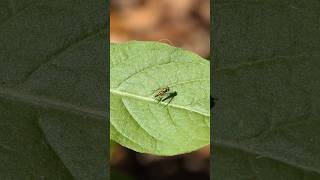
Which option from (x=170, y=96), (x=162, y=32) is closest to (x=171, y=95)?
(x=170, y=96)

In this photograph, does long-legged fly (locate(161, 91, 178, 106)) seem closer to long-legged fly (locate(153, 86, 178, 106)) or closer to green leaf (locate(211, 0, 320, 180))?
long-legged fly (locate(153, 86, 178, 106))

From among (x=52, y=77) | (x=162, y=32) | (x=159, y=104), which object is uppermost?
(x=52, y=77)

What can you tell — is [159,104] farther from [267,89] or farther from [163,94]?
[267,89]

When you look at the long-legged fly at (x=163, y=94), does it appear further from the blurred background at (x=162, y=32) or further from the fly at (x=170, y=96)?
the blurred background at (x=162, y=32)

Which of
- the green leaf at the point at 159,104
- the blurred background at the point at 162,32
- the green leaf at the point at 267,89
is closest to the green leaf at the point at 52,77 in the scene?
the green leaf at the point at 159,104

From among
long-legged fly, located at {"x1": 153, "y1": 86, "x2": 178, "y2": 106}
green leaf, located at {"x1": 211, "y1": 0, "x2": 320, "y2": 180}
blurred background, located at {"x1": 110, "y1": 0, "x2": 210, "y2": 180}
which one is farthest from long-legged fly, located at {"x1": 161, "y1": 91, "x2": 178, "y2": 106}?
blurred background, located at {"x1": 110, "y1": 0, "x2": 210, "y2": 180}

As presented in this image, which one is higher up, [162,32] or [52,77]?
[52,77]
